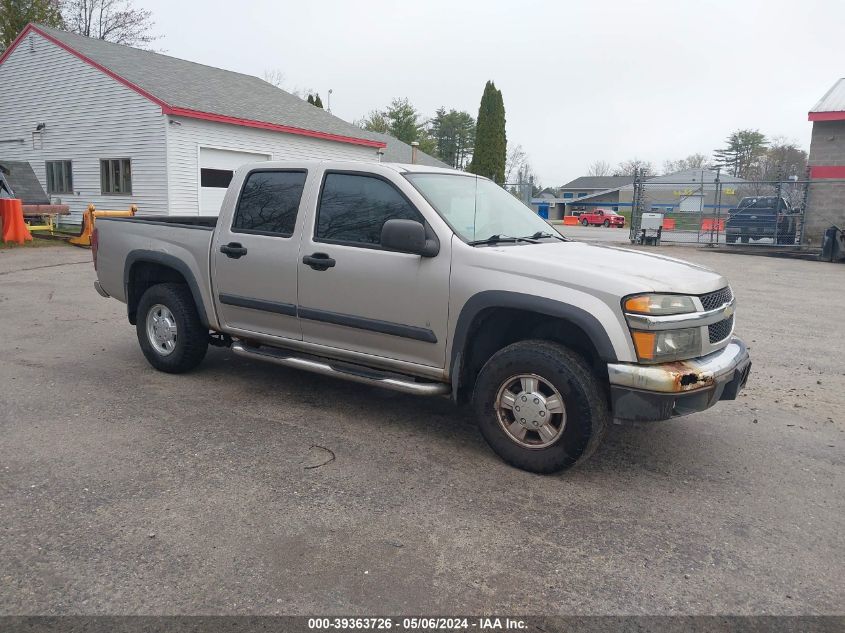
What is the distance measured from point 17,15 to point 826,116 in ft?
111

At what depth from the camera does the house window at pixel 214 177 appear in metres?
19.8

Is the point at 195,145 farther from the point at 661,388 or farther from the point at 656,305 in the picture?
the point at 661,388

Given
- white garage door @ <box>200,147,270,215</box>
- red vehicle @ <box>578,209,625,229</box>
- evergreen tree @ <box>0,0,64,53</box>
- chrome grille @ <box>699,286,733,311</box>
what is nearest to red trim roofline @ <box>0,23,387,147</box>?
white garage door @ <box>200,147,270,215</box>

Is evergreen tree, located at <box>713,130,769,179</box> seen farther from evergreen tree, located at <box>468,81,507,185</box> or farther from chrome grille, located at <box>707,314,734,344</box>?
chrome grille, located at <box>707,314,734,344</box>

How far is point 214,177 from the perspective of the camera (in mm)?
20141

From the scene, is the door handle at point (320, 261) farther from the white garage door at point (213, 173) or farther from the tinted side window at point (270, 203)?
the white garage door at point (213, 173)

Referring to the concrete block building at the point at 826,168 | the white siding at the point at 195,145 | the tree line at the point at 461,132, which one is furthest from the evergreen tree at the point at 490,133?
the white siding at the point at 195,145

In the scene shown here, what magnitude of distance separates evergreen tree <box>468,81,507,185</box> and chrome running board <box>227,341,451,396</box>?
3624cm

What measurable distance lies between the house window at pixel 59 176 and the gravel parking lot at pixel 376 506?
1819cm

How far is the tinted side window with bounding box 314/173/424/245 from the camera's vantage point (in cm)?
462

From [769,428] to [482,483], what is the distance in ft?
8.08

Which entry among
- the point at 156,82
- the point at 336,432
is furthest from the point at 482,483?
the point at 156,82

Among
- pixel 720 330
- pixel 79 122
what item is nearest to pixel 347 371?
pixel 720 330

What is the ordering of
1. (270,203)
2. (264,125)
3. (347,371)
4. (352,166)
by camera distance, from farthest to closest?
(264,125) < (270,203) < (352,166) < (347,371)
